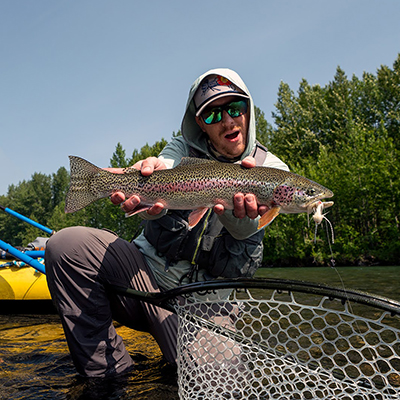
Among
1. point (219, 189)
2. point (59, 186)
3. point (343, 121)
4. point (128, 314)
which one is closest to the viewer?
point (219, 189)

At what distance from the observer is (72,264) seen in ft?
9.93

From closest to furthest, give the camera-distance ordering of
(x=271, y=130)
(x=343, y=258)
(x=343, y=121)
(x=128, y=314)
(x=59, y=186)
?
(x=128, y=314) < (x=343, y=258) < (x=343, y=121) < (x=271, y=130) < (x=59, y=186)

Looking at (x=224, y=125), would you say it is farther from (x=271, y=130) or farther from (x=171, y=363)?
(x=271, y=130)

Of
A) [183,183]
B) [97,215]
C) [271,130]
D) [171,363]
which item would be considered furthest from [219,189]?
[97,215]

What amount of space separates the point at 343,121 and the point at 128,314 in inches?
1661

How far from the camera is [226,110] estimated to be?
10.8ft

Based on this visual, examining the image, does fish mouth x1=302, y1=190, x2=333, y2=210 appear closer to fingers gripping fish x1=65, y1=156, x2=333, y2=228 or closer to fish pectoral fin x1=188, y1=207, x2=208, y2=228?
fingers gripping fish x1=65, y1=156, x2=333, y2=228

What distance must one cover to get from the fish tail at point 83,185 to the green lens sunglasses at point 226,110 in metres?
1.00

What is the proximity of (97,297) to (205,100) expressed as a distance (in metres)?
1.83

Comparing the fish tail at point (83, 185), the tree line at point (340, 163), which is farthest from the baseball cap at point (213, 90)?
the tree line at point (340, 163)

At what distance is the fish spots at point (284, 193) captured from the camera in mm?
2938

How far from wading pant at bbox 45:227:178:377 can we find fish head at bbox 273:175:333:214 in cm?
130

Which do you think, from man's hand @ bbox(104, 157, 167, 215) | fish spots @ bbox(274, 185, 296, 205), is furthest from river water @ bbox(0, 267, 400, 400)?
fish spots @ bbox(274, 185, 296, 205)

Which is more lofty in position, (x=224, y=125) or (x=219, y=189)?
(x=224, y=125)
